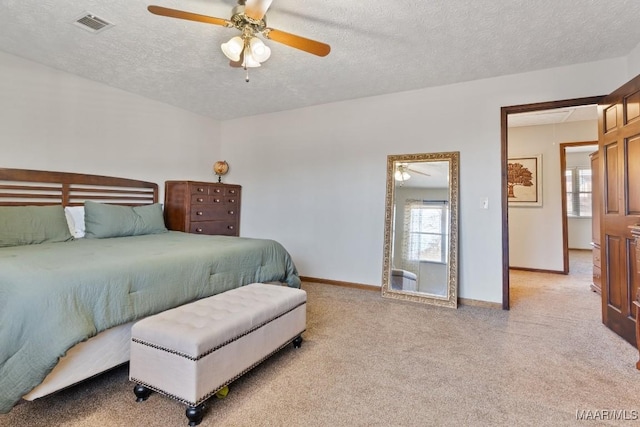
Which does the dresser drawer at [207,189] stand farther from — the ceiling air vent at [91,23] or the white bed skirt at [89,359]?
the white bed skirt at [89,359]

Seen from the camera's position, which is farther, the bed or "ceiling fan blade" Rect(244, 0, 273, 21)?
"ceiling fan blade" Rect(244, 0, 273, 21)

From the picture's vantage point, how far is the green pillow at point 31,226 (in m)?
2.55

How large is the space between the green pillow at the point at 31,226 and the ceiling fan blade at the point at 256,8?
2487mm

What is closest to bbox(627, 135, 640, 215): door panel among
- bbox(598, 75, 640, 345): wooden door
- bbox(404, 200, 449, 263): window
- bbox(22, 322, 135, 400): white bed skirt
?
bbox(598, 75, 640, 345): wooden door

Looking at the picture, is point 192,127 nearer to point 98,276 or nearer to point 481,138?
point 98,276

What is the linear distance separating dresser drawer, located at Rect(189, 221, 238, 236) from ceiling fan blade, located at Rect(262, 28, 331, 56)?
2868mm

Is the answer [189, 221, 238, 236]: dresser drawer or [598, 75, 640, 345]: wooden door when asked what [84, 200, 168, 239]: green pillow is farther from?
[598, 75, 640, 345]: wooden door

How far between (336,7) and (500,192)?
2417 millimetres

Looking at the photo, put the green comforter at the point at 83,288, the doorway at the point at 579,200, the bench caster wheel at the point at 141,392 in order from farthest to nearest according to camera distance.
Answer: the doorway at the point at 579,200
the bench caster wheel at the point at 141,392
the green comforter at the point at 83,288

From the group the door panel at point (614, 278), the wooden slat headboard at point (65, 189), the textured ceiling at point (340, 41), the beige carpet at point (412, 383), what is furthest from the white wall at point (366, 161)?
the wooden slat headboard at point (65, 189)

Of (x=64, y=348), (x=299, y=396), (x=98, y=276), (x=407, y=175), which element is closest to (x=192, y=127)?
(x=407, y=175)

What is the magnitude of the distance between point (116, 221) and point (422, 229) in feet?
10.8

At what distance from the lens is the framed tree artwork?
17.4 ft

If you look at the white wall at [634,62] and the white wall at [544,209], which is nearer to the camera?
the white wall at [634,62]
